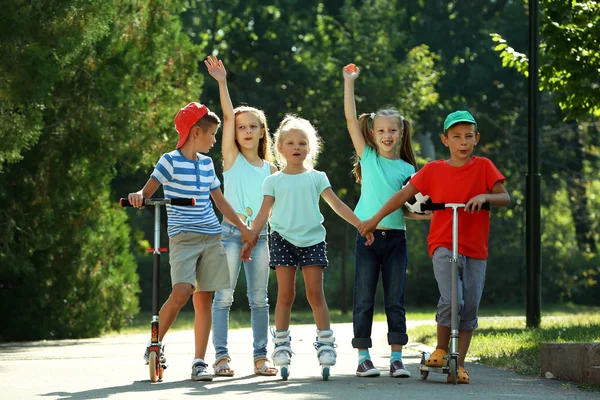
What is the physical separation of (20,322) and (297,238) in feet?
32.3

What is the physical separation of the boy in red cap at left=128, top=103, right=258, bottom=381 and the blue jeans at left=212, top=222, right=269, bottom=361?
0.21 metres

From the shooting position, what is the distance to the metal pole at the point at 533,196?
50.9ft

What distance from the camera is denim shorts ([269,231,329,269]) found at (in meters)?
8.68

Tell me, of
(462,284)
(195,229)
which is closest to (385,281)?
(462,284)

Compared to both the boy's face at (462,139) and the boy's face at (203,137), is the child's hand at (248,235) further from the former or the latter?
the boy's face at (462,139)

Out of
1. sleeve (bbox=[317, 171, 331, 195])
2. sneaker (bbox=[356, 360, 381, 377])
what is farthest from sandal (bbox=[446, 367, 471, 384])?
sleeve (bbox=[317, 171, 331, 195])

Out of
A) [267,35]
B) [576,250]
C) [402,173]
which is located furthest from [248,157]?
[576,250]

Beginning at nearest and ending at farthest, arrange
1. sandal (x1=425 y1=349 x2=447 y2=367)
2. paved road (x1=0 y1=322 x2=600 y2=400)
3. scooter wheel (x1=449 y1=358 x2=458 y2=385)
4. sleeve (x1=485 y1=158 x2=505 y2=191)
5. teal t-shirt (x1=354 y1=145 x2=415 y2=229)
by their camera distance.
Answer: paved road (x1=0 y1=322 x2=600 y2=400) < scooter wheel (x1=449 y1=358 x2=458 y2=385) < sandal (x1=425 y1=349 x2=447 y2=367) < sleeve (x1=485 y1=158 x2=505 y2=191) < teal t-shirt (x1=354 y1=145 x2=415 y2=229)

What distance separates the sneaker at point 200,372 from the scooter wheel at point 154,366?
26 cm

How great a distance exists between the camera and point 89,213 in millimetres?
18203

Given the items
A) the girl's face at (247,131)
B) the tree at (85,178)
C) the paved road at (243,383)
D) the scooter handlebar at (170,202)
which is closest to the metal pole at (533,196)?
the paved road at (243,383)

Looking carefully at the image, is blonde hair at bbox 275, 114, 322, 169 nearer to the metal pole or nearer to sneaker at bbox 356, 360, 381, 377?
sneaker at bbox 356, 360, 381, 377

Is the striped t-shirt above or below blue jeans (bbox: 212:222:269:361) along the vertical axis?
above

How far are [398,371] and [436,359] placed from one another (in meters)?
0.51
